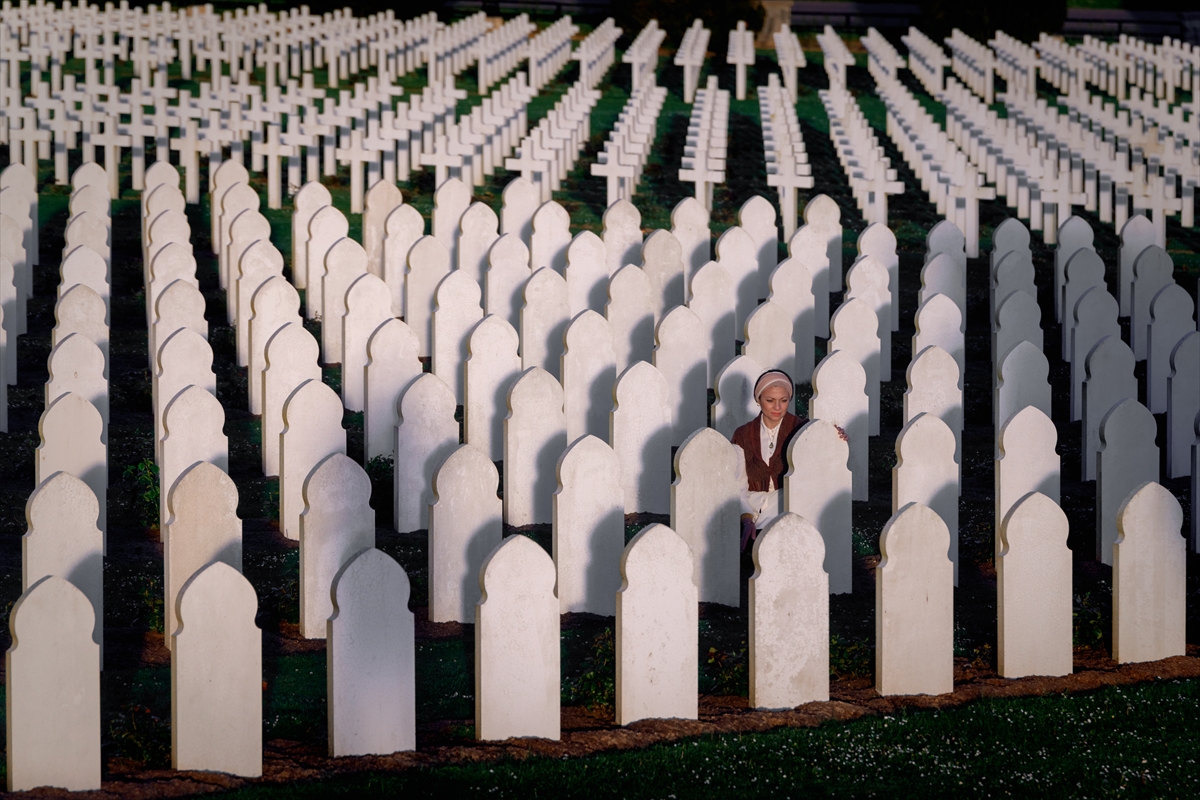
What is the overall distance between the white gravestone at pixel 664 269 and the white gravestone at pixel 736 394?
7.15ft

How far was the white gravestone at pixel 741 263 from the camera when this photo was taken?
9336 mm

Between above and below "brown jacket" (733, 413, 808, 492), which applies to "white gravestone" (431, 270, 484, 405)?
above

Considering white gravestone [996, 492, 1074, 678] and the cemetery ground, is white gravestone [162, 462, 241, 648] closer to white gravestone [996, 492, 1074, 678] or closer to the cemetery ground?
the cemetery ground

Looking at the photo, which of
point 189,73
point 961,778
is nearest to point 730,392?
point 961,778

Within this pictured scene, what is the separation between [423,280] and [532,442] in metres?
2.86

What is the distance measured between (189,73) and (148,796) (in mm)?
17790

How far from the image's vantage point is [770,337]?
8141 mm

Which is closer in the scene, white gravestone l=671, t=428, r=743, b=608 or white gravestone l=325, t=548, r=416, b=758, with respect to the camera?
white gravestone l=325, t=548, r=416, b=758

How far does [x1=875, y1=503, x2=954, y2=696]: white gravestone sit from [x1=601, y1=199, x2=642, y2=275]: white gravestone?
488 cm

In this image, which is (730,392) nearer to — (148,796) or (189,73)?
(148,796)

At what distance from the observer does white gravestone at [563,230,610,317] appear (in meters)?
8.96

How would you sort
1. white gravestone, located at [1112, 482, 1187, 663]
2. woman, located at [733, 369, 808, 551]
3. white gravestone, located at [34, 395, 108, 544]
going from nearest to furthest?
white gravestone, located at [1112, 482, 1187, 663] < white gravestone, located at [34, 395, 108, 544] < woman, located at [733, 369, 808, 551]

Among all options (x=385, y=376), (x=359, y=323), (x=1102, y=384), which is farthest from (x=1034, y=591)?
(x=359, y=323)

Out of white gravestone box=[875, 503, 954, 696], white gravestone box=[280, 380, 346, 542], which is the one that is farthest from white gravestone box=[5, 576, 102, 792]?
white gravestone box=[875, 503, 954, 696]
